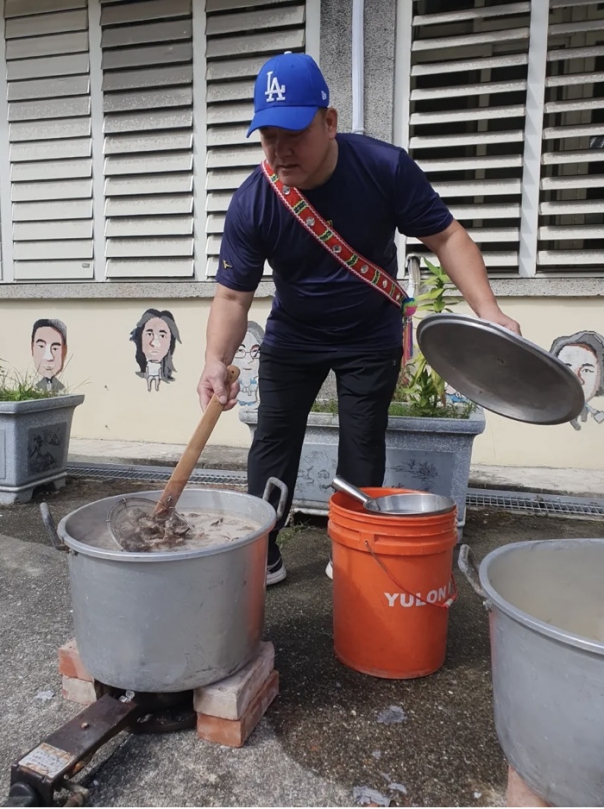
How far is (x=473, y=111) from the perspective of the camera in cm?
475

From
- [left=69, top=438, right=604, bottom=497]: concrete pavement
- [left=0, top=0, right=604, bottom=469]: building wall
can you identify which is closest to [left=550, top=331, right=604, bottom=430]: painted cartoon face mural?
[left=0, top=0, right=604, bottom=469]: building wall

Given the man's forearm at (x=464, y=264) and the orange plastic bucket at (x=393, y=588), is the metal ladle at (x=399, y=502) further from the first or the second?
the man's forearm at (x=464, y=264)

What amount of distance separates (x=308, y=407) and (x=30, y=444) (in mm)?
2397

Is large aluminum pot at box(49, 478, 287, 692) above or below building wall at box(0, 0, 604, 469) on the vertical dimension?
below

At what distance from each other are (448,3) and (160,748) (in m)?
5.54

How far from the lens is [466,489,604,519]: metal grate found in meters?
3.99

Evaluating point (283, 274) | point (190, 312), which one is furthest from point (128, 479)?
point (283, 274)

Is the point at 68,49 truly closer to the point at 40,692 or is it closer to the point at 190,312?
the point at 190,312

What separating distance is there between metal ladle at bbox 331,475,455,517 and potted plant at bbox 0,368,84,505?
278cm

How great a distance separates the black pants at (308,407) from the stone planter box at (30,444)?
2151 mm

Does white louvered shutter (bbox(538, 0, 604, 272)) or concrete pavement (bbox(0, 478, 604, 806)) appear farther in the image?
white louvered shutter (bbox(538, 0, 604, 272))

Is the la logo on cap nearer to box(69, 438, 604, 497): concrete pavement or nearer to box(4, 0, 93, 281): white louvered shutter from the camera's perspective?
box(69, 438, 604, 497): concrete pavement

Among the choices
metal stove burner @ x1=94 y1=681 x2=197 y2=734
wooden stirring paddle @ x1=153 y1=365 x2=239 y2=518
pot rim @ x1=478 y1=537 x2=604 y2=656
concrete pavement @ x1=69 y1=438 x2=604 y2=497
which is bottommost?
A: metal stove burner @ x1=94 y1=681 x2=197 y2=734

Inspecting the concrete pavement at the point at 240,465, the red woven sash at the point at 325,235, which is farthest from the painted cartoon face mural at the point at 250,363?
the red woven sash at the point at 325,235
